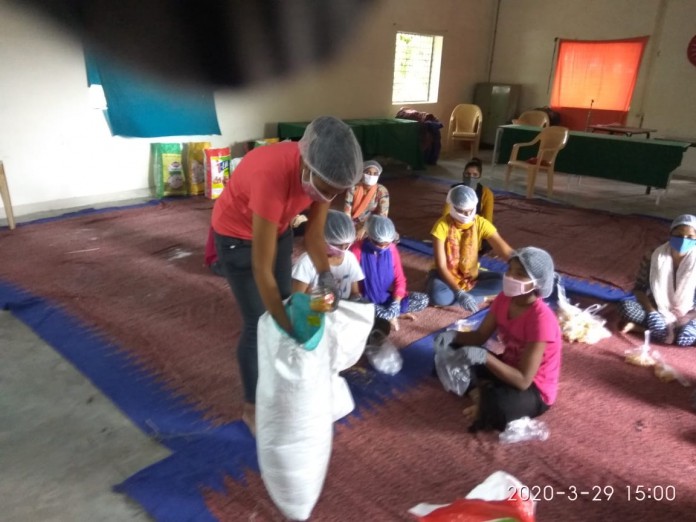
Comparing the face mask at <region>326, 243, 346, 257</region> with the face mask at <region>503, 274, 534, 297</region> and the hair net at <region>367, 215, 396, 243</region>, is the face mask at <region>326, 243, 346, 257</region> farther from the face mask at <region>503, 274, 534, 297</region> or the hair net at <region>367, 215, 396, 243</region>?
the face mask at <region>503, 274, 534, 297</region>

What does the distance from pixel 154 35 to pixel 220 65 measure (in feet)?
2.57

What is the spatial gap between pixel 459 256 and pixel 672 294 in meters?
1.11

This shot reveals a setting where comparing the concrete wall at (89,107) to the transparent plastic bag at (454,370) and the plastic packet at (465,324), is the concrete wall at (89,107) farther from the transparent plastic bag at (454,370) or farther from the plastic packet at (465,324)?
the transparent plastic bag at (454,370)

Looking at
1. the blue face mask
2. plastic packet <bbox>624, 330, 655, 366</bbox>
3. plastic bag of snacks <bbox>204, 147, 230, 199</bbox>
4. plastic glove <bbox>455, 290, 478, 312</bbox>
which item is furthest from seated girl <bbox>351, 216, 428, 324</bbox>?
plastic bag of snacks <bbox>204, 147, 230, 199</bbox>

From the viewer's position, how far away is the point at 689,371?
2.45m

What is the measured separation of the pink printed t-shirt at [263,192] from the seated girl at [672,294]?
2062 mm

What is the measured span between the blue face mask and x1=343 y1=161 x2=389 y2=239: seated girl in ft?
5.86

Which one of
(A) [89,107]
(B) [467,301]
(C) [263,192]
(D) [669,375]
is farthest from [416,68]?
(C) [263,192]

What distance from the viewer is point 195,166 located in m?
5.37

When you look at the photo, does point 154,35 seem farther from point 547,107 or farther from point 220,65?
point 547,107

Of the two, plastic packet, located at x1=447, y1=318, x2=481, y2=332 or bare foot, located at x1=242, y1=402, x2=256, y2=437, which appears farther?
plastic packet, located at x1=447, y1=318, x2=481, y2=332

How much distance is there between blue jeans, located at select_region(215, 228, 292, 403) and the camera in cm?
166

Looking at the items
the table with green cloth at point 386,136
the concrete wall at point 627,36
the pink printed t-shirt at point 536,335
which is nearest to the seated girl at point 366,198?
the pink printed t-shirt at point 536,335

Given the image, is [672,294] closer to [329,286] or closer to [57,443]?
[329,286]
